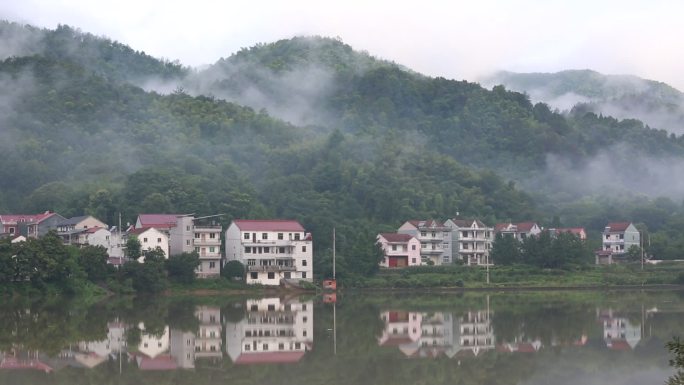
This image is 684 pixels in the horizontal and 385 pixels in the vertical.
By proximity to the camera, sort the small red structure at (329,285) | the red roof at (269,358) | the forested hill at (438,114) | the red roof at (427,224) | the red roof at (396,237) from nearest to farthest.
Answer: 1. the red roof at (269,358)
2. the small red structure at (329,285)
3. the red roof at (396,237)
4. the red roof at (427,224)
5. the forested hill at (438,114)

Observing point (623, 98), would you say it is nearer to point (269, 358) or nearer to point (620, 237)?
point (620, 237)

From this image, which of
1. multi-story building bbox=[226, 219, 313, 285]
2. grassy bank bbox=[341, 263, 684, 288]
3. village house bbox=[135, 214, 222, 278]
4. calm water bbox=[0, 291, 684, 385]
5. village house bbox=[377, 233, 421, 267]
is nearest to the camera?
calm water bbox=[0, 291, 684, 385]

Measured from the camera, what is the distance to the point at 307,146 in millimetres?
85000

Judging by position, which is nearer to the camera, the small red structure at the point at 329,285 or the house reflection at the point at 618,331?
the house reflection at the point at 618,331

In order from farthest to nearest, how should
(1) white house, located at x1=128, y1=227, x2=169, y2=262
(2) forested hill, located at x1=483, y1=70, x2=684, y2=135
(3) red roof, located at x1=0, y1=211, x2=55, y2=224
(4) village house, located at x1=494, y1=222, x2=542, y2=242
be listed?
(2) forested hill, located at x1=483, y1=70, x2=684, y2=135 → (4) village house, located at x1=494, y1=222, x2=542, y2=242 → (3) red roof, located at x1=0, y1=211, x2=55, y2=224 → (1) white house, located at x1=128, y1=227, x2=169, y2=262

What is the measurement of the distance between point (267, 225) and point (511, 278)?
41.6 ft

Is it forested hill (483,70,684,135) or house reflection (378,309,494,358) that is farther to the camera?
forested hill (483,70,684,135)

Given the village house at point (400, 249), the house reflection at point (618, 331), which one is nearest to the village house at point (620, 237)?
the village house at point (400, 249)

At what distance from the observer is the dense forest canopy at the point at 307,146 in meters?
67.4

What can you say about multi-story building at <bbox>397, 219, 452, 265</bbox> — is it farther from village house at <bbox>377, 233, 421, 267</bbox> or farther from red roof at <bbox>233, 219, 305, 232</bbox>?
red roof at <bbox>233, 219, 305, 232</bbox>

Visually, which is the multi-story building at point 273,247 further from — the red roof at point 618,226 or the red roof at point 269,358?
the red roof at point 269,358

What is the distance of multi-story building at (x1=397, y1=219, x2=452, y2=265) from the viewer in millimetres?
65062

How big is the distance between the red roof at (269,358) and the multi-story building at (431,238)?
38022 millimetres

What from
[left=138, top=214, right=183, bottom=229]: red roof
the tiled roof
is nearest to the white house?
[left=138, top=214, right=183, bottom=229]: red roof
